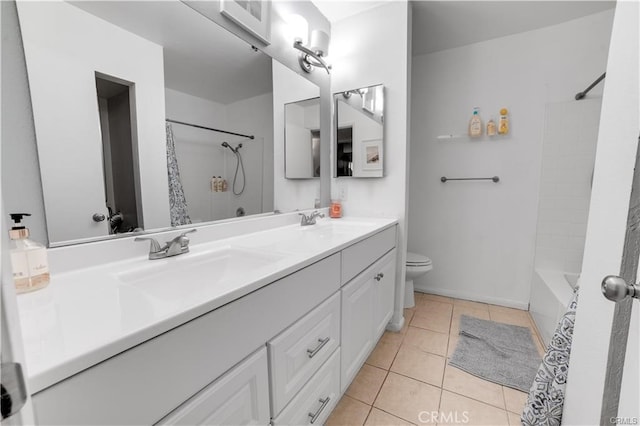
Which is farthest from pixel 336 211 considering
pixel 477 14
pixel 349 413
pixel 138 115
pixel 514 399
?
pixel 477 14

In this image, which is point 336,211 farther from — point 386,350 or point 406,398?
point 406,398

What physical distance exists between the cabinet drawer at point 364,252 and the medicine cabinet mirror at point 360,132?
50 cm

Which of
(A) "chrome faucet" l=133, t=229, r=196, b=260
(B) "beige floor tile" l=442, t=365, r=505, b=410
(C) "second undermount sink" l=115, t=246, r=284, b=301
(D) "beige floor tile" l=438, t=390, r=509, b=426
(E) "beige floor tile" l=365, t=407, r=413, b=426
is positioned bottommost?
(E) "beige floor tile" l=365, t=407, r=413, b=426

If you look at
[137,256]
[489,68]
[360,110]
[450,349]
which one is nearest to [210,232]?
[137,256]

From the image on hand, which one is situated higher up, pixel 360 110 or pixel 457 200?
pixel 360 110

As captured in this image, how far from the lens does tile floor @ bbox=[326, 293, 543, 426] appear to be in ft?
4.00

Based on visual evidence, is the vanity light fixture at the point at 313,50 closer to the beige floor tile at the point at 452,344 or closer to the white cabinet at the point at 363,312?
the white cabinet at the point at 363,312

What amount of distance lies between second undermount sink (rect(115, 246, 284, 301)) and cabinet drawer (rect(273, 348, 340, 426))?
447 mm

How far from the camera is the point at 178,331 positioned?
519 mm

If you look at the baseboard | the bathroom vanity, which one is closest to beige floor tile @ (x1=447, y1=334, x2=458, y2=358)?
the baseboard

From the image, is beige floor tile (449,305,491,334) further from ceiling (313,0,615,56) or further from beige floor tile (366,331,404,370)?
ceiling (313,0,615,56)

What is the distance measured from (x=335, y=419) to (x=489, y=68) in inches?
107

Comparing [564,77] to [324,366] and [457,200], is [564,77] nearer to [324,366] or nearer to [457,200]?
[457,200]

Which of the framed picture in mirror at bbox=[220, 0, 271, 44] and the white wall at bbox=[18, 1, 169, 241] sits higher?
the framed picture in mirror at bbox=[220, 0, 271, 44]
